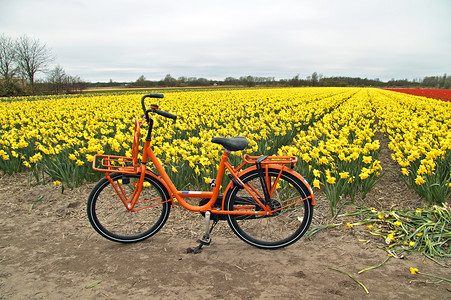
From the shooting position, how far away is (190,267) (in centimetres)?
298

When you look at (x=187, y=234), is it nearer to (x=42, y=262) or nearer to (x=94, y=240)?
(x=94, y=240)

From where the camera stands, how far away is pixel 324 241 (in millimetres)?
3484

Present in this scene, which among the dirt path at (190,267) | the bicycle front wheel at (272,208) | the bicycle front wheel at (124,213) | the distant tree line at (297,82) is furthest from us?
the distant tree line at (297,82)

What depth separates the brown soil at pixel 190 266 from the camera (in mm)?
2611

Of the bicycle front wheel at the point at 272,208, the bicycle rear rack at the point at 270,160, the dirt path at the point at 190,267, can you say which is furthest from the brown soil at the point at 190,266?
the bicycle rear rack at the point at 270,160

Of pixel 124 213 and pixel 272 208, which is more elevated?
pixel 272 208

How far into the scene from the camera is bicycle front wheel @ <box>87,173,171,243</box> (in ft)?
11.0

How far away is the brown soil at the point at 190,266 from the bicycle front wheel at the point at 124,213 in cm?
16

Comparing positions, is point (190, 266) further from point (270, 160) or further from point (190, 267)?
point (270, 160)

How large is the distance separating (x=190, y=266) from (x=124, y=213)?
1.67 meters

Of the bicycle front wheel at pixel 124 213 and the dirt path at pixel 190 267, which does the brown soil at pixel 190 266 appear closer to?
the dirt path at pixel 190 267

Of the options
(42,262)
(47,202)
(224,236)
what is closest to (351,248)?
(224,236)

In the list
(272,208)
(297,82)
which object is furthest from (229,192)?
(297,82)

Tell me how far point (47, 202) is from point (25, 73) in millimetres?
58056
